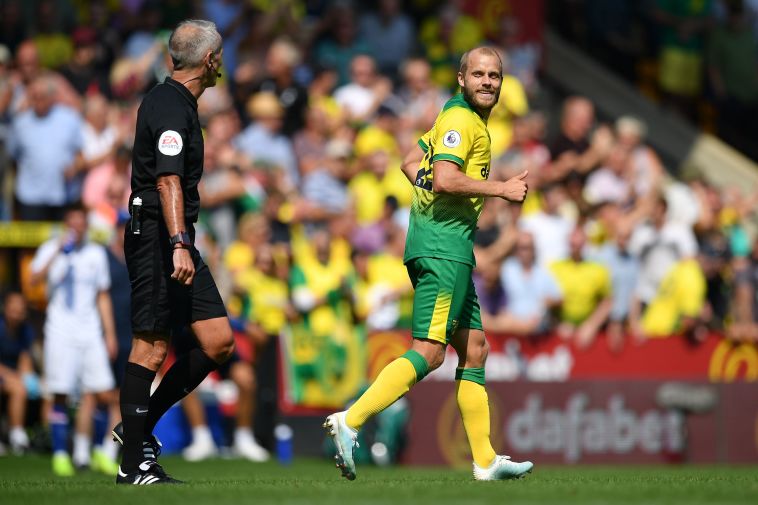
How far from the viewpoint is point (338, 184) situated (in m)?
16.6

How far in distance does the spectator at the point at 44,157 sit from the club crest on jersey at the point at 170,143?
8054 mm

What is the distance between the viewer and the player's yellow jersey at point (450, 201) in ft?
26.9

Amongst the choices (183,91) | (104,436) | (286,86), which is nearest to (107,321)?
(104,436)

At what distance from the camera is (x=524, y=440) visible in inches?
565

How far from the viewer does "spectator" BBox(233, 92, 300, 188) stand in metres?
16.6

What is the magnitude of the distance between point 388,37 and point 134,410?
11.4 metres

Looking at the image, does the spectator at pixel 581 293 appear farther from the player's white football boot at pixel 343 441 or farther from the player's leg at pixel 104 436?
the player's white football boot at pixel 343 441

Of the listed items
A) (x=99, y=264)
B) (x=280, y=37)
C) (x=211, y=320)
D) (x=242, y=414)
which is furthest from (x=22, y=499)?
(x=280, y=37)

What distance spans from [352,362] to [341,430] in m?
6.87

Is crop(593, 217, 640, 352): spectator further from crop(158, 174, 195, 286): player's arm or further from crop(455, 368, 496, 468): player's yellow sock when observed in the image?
crop(158, 174, 195, 286): player's arm

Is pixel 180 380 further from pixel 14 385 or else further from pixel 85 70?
pixel 85 70

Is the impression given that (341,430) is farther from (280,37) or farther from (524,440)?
(280,37)

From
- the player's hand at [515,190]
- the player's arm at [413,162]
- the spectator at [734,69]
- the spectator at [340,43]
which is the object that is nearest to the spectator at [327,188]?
the spectator at [340,43]

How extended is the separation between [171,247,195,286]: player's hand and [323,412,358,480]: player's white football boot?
1094 mm
